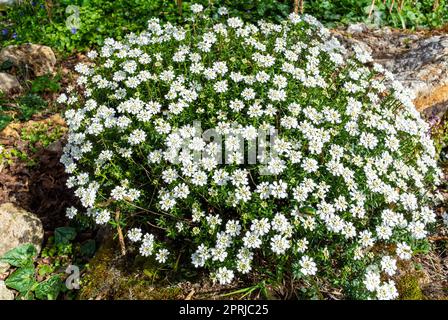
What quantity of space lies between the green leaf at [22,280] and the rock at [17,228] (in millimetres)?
284

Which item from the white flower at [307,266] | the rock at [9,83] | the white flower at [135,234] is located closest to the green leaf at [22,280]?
the white flower at [135,234]

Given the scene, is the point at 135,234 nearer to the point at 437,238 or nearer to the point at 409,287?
the point at 409,287

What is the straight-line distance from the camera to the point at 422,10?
792cm

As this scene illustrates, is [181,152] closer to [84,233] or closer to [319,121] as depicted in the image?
[319,121]

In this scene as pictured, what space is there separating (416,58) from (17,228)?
5348 millimetres

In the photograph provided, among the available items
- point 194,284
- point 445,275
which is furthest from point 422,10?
point 194,284

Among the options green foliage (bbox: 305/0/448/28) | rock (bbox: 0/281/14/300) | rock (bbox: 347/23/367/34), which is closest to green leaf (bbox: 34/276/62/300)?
rock (bbox: 0/281/14/300)

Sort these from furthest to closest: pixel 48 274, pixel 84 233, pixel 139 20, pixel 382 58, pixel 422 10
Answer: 1. pixel 422 10
2. pixel 139 20
3. pixel 382 58
4. pixel 84 233
5. pixel 48 274

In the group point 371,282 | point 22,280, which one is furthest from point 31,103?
point 371,282

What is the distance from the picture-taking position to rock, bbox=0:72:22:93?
6426 mm

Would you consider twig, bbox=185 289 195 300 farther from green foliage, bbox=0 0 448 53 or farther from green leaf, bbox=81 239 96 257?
green foliage, bbox=0 0 448 53

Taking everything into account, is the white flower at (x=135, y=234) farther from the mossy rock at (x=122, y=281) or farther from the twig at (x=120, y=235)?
the mossy rock at (x=122, y=281)

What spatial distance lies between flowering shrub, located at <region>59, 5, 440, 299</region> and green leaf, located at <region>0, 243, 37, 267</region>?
0.74 m
